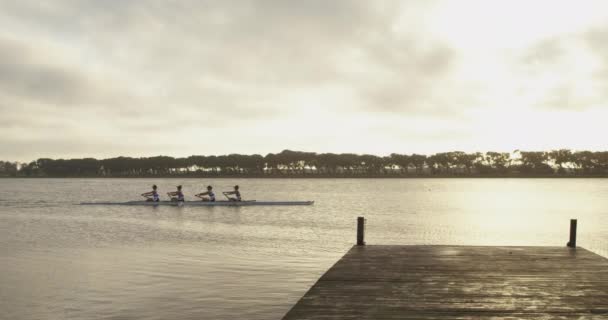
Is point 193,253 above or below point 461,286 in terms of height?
→ below

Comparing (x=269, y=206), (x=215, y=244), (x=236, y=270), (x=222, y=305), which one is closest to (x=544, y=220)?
(x=269, y=206)

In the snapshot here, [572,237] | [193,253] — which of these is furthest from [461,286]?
[193,253]

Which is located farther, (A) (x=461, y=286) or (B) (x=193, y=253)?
(B) (x=193, y=253)

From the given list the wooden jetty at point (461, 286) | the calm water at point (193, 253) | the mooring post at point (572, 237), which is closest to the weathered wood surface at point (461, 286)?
the wooden jetty at point (461, 286)

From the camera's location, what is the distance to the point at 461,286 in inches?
369

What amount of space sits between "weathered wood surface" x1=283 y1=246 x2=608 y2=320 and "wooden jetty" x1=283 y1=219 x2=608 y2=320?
0.04 ft

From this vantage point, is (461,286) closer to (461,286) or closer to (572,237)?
(461,286)

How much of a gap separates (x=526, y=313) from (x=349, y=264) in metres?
4.87

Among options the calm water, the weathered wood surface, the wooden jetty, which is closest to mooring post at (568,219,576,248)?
the wooden jetty

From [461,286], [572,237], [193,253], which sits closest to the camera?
[461,286]

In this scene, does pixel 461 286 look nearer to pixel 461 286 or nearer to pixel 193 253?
pixel 461 286

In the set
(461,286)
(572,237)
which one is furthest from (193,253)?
(572,237)

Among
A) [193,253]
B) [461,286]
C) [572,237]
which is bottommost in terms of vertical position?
[193,253]

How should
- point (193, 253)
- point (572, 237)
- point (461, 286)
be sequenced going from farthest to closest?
point (193, 253), point (572, 237), point (461, 286)
